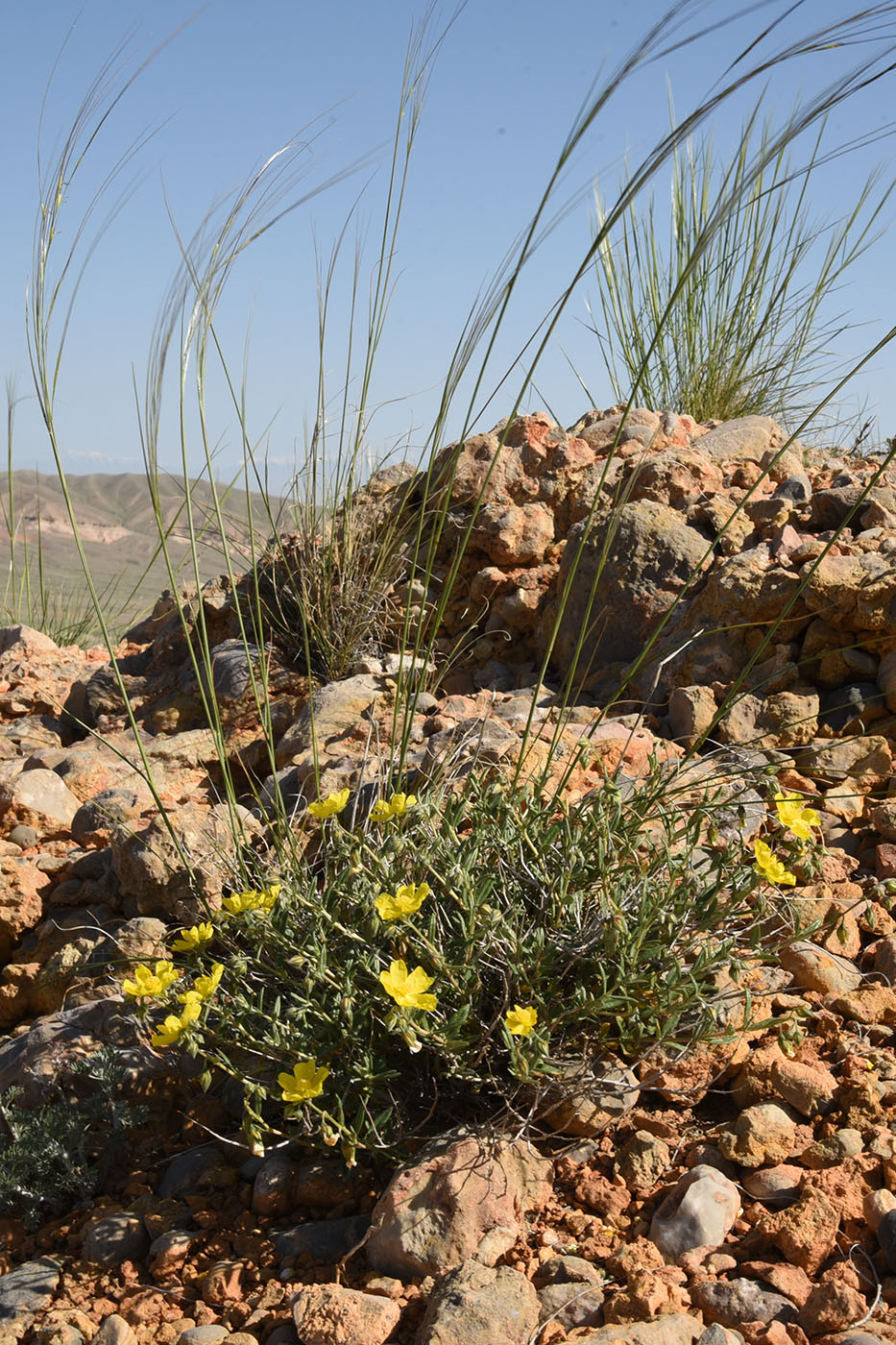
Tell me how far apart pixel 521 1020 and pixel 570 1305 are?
358 millimetres

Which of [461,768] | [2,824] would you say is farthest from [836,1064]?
[2,824]

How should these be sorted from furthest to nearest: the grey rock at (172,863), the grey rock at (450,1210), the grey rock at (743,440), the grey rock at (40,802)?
the grey rock at (743,440) < the grey rock at (40,802) < the grey rock at (172,863) < the grey rock at (450,1210)

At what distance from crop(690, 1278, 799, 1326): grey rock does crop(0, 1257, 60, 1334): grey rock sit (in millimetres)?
915

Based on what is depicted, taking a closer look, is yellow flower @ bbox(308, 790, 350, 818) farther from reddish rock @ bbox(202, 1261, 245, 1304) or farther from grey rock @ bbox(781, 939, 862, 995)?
grey rock @ bbox(781, 939, 862, 995)

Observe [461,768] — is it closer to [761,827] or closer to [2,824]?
[761,827]

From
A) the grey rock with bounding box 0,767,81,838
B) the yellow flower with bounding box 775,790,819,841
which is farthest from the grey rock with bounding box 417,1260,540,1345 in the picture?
the grey rock with bounding box 0,767,81,838

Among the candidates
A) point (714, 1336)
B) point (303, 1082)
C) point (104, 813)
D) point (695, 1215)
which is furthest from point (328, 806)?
point (104, 813)

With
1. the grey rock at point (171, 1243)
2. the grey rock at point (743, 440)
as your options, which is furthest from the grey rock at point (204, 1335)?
the grey rock at point (743, 440)

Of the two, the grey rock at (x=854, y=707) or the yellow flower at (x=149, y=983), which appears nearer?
the yellow flower at (x=149, y=983)

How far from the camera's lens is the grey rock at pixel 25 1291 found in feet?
5.03

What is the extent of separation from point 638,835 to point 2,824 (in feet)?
→ 5.82

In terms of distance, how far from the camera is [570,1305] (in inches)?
56.0

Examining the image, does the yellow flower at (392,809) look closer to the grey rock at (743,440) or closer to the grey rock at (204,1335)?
the grey rock at (204,1335)

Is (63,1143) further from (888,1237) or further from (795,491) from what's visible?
(795,491)
